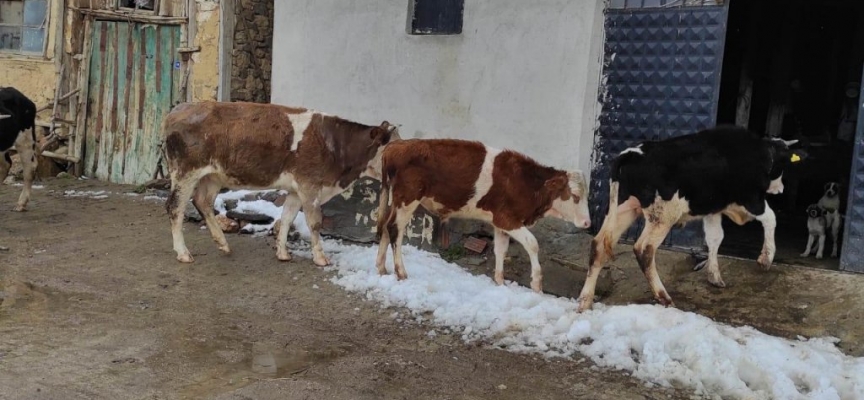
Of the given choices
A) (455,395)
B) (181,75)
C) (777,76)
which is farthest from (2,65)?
(777,76)

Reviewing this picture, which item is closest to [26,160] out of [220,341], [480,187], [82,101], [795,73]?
[82,101]

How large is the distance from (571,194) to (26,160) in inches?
309

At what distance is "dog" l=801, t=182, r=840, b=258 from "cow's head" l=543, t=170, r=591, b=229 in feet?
9.79

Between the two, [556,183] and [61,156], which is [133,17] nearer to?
[61,156]

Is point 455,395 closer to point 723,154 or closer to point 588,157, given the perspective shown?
point 723,154

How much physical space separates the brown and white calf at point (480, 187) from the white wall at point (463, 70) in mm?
1009

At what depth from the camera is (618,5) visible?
26.2 feet

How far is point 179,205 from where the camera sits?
8.02 metres

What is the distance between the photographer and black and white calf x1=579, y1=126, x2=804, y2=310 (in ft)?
21.0

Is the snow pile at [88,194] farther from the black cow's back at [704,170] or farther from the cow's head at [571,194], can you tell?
the black cow's back at [704,170]

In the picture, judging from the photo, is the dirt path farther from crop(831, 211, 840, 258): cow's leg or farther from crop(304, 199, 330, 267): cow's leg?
crop(831, 211, 840, 258): cow's leg

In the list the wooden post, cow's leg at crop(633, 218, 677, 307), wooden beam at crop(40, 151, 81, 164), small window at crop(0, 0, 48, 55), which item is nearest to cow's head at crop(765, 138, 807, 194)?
cow's leg at crop(633, 218, 677, 307)

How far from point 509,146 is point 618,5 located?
194 cm

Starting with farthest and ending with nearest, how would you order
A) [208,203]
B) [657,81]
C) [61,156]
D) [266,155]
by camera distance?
[61,156] < [208,203] < [266,155] < [657,81]
